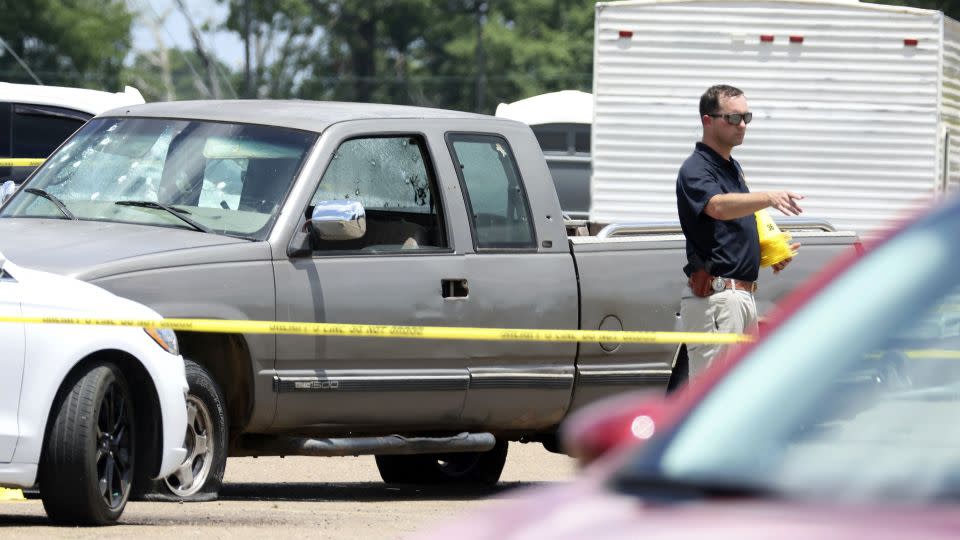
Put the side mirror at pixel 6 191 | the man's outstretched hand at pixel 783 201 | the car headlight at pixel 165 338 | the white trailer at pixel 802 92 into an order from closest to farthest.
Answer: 1. the car headlight at pixel 165 338
2. the man's outstretched hand at pixel 783 201
3. the side mirror at pixel 6 191
4. the white trailer at pixel 802 92

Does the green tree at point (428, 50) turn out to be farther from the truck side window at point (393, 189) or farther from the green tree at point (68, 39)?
the truck side window at point (393, 189)

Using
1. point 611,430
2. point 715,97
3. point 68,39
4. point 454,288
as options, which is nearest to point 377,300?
point 454,288

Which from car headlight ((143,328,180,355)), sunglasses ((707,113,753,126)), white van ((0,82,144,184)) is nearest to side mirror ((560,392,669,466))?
car headlight ((143,328,180,355))

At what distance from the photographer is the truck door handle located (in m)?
9.01

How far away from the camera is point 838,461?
2740 millimetres

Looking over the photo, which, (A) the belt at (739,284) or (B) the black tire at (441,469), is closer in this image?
(A) the belt at (739,284)

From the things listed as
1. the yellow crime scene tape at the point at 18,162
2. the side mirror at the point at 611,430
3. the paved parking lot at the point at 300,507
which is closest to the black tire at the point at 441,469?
the paved parking lot at the point at 300,507

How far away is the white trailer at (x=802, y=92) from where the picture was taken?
1700 cm

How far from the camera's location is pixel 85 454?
7.34m

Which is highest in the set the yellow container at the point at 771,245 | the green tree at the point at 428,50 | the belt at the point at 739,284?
the yellow container at the point at 771,245

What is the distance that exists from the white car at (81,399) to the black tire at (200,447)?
38cm

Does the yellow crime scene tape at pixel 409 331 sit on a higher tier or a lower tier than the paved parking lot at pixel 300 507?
higher

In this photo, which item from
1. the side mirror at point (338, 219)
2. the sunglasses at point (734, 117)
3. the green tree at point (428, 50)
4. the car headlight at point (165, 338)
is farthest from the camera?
the green tree at point (428, 50)

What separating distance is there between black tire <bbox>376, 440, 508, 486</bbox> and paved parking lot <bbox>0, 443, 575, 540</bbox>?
0.30 ft
